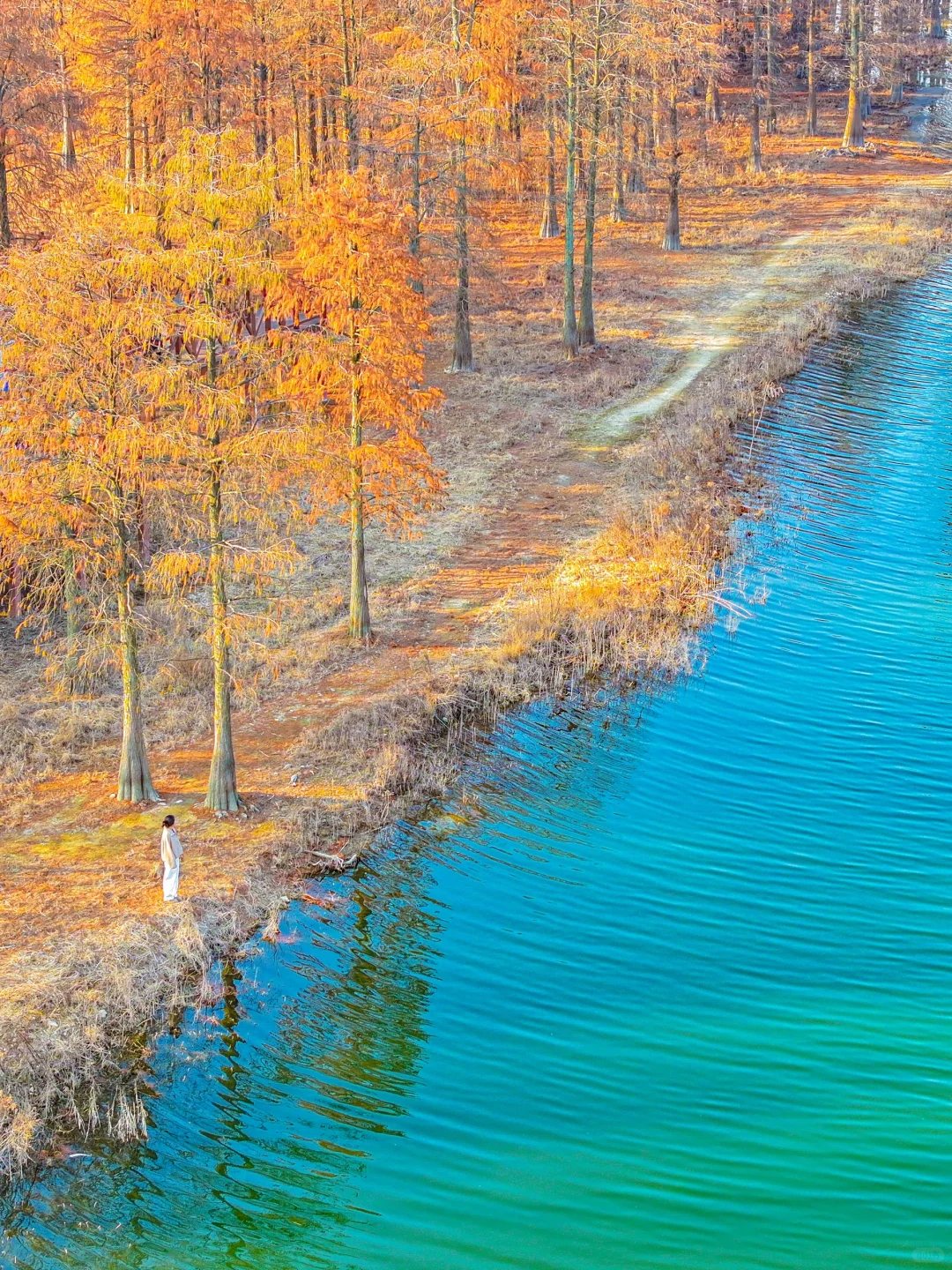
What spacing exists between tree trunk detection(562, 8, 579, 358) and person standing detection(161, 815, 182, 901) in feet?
86.8

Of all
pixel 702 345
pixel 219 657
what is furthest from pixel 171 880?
pixel 702 345

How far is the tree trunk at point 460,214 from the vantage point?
110ft

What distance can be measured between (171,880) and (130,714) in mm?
3365

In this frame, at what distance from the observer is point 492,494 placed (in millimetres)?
30422

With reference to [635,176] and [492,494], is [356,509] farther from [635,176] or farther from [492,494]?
[635,176]

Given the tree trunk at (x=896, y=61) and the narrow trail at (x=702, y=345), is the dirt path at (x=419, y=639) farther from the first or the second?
the tree trunk at (x=896, y=61)

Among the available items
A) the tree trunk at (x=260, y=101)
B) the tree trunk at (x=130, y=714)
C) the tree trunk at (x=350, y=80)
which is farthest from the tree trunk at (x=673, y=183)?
the tree trunk at (x=130, y=714)

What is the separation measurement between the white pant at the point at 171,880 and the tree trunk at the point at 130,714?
2.95m

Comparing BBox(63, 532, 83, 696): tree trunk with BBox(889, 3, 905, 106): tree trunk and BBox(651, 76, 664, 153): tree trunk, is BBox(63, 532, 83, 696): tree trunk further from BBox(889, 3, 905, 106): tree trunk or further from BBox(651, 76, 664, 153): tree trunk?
BBox(889, 3, 905, 106): tree trunk

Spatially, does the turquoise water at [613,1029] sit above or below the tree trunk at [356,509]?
below

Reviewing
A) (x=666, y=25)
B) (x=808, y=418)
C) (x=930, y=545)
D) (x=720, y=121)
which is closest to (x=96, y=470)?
(x=930, y=545)

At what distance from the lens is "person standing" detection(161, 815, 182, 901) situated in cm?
1538

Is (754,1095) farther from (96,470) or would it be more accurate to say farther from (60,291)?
(60,291)

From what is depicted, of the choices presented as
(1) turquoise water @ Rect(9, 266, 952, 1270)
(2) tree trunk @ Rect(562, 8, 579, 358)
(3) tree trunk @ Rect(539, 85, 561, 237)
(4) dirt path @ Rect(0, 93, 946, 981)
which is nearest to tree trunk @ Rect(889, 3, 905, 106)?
(4) dirt path @ Rect(0, 93, 946, 981)
